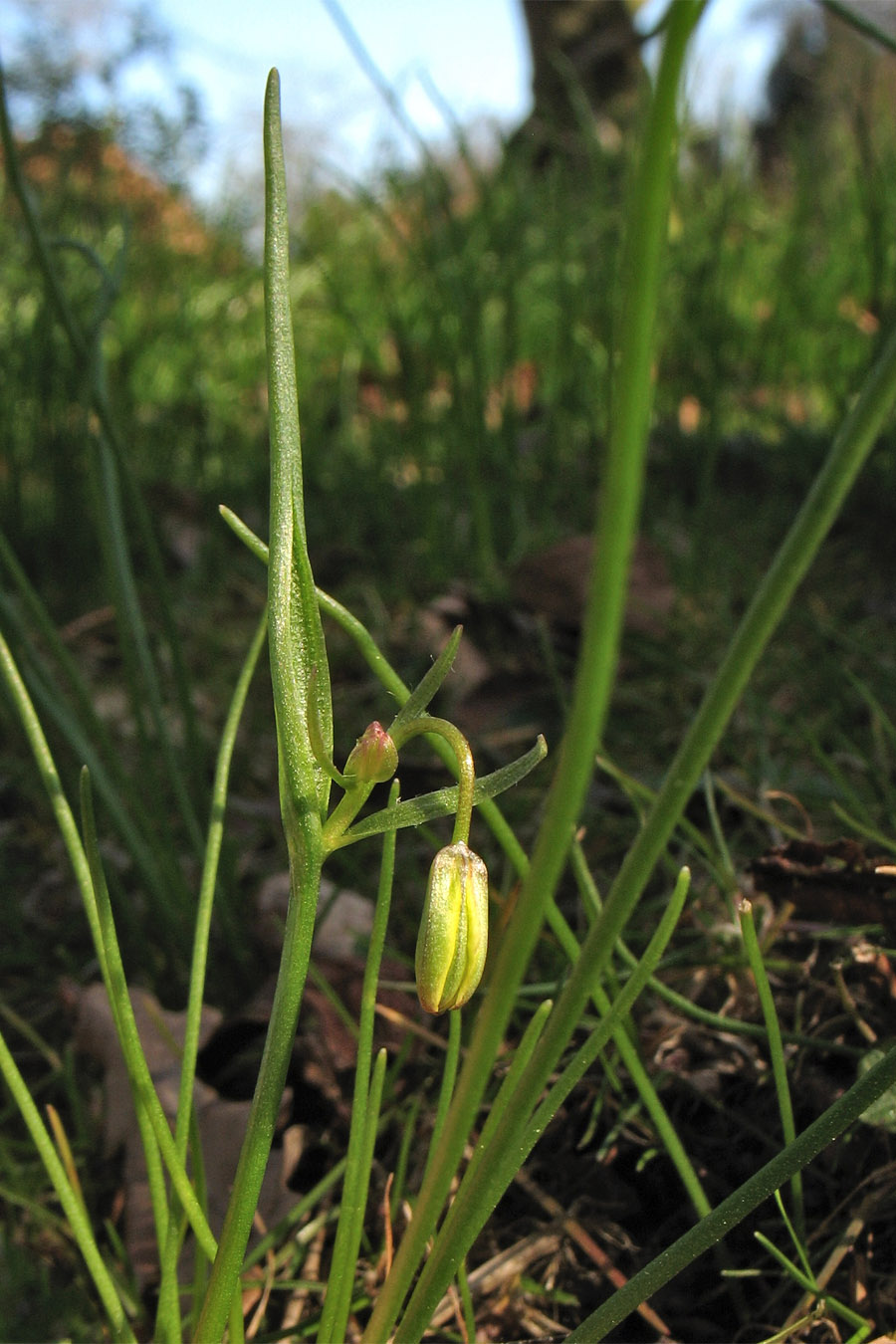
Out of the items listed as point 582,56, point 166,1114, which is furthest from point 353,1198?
point 582,56

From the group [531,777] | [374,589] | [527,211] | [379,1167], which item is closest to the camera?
[379,1167]

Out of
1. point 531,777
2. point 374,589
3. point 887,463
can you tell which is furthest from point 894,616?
point 374,589

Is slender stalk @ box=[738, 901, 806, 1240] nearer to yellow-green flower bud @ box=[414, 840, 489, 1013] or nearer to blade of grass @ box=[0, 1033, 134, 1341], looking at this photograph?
yellow-green flower bud @ box=[414, 840, 489, 1013]

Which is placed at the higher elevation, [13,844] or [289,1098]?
[13,844]

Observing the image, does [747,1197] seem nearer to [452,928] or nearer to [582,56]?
[452,928]

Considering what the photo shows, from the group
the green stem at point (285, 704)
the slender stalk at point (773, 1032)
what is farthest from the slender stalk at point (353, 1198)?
the slender stalk at point (773, 1032)

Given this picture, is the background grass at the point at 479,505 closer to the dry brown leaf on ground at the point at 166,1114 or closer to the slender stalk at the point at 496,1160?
the dry brown leaf on ground at the point at 166,1114

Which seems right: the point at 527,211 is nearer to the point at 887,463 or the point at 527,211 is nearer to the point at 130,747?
the point at 887,463
